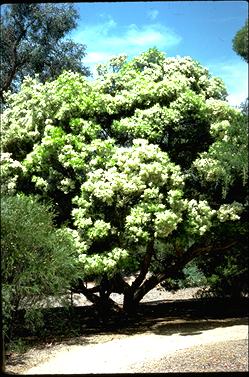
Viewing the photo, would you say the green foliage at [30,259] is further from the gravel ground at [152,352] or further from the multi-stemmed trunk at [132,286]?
the multi-stemmed trunk at [132,286]

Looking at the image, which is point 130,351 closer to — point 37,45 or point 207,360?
point 207,360

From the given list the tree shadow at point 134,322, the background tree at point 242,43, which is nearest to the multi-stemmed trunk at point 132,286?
the tree shadow at point 134,322

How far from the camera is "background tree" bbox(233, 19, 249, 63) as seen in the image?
20.7 ft

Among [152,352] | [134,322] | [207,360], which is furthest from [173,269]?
[207,360]

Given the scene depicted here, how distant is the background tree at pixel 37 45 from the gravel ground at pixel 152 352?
786cm

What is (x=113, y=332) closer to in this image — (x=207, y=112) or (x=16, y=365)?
(x=16, y=365)

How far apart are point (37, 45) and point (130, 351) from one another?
9.91 meters

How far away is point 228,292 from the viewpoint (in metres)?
10.7

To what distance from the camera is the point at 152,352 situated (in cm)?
860

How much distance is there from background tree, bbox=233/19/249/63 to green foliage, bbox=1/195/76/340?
4.26m

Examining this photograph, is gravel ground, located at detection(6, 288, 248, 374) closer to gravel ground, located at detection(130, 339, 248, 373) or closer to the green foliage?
gravel ground, located at detection(130, 339, 248, 373)

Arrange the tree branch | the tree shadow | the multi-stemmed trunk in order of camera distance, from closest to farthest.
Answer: the tree shadow < the tree branch < the multi-stemmed trunk

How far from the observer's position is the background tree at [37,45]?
15188 millimetres

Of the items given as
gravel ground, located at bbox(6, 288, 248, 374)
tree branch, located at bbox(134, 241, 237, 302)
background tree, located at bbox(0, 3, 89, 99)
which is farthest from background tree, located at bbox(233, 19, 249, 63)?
background tree, located at bbox(0, 3, 89, 99)
